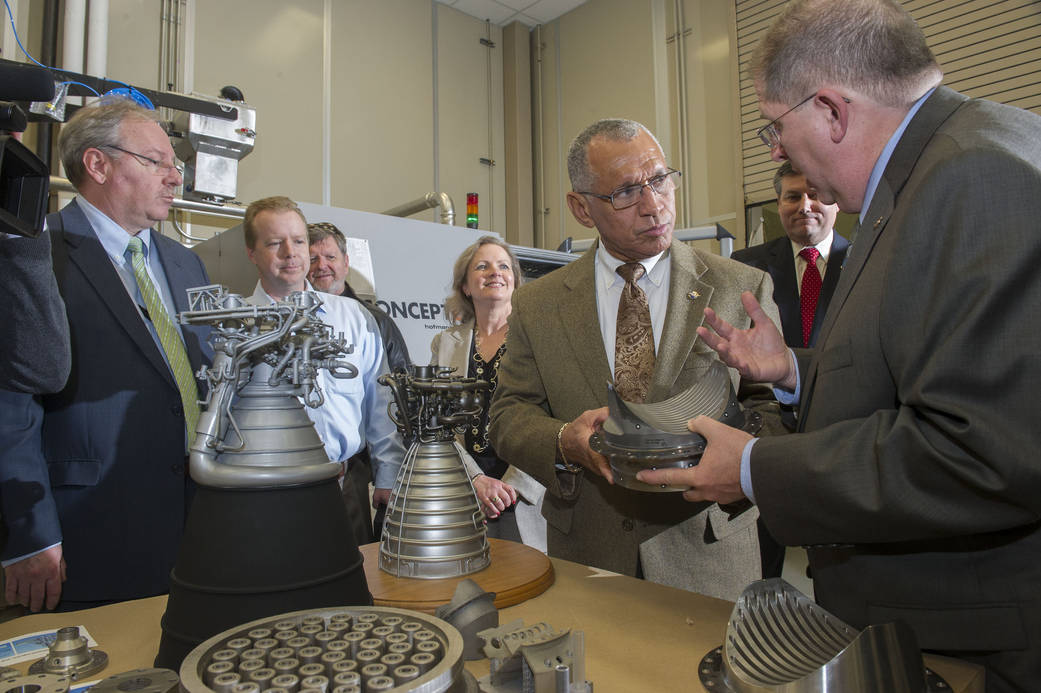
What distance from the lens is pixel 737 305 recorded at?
1831 millimetres

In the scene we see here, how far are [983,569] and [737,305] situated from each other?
101 cm

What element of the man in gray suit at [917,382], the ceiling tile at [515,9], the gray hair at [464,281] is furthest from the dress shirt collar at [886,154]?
the ceiling tile at [515,9]

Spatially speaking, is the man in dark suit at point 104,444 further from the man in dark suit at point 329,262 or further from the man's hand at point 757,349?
the man's hand at point 757,349

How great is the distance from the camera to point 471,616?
2.98 ft

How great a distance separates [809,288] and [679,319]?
4.08 ft

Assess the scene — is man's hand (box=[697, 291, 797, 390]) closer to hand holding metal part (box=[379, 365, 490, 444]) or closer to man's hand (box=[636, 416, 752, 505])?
man's hand (box=[636, 416, 752, 505])

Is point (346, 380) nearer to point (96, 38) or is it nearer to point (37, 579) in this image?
point (37, 579)

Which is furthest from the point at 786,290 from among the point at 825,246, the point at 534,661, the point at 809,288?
the point at 534,661

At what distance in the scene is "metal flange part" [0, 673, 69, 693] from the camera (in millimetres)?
753

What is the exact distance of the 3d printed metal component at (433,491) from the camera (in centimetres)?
126

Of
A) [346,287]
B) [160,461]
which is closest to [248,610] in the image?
[160,461]

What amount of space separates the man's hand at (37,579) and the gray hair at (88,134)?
3.58 feet

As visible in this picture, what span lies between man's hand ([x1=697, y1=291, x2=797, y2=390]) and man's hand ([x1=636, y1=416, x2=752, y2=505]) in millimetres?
313

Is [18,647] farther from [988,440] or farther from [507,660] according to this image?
[988,440]
